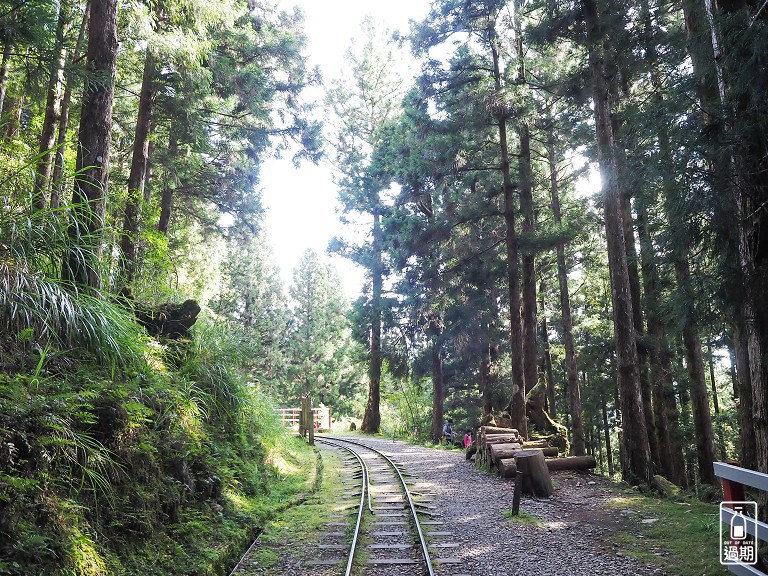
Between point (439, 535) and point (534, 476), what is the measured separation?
361 centimetres

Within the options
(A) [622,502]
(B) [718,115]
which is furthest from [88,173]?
(A) [622,502]

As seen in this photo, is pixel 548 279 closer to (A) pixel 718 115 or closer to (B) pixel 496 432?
(B) pixel 496 432

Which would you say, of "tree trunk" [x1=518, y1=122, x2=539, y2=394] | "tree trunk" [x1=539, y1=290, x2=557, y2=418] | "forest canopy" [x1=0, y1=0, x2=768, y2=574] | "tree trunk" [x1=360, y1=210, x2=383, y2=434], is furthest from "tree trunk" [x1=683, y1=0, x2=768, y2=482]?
"tree trunk" [x1=360, y1=210, x2=383, y2=434]

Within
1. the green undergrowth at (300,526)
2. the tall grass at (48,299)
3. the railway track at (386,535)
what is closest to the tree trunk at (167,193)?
the tall grass at (48,299)

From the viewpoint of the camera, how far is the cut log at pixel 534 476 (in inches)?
415

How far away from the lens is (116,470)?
209 inches

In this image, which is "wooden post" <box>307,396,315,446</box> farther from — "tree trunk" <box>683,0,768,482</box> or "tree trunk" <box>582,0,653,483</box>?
"tree trunk" <box>683,0,768,482</box>

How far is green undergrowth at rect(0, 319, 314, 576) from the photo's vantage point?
399 cm

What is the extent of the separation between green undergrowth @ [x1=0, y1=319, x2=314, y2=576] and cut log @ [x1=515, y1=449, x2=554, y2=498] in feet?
16.5

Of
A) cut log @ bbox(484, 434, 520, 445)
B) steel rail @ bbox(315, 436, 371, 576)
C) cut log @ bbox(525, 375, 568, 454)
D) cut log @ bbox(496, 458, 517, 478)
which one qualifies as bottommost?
steel rail @ bbox(315, 436, 371, 576)

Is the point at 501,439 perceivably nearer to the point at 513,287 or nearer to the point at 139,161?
the point at 513,287

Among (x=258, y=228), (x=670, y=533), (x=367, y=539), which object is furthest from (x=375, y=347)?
(x=670, y=533)

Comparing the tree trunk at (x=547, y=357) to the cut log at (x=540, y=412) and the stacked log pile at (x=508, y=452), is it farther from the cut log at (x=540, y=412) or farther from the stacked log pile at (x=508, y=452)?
the stacked log pile at (x=508, y=452)

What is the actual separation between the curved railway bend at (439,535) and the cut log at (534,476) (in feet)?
1.04
